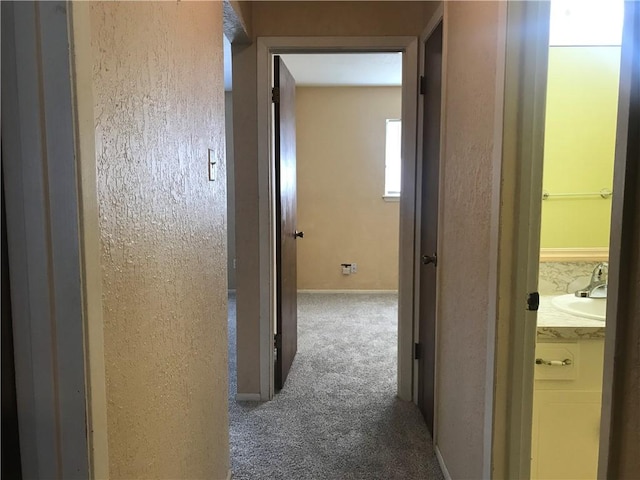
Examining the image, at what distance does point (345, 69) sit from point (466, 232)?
3110mm

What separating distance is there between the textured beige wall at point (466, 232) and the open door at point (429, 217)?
0.77 ft

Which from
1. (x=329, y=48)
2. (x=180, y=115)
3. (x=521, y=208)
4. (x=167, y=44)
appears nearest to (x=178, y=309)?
(x=180, y=115)

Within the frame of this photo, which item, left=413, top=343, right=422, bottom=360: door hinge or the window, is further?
the window

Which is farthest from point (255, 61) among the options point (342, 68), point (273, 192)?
point (342, 68)

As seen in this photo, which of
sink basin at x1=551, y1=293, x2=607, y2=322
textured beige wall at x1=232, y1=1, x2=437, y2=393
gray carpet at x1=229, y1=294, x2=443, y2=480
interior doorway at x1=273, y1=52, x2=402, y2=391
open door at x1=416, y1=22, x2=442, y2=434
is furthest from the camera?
interior doorway at x1=273, y1=52, x2=402, y2=391

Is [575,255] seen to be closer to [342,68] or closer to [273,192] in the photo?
[273,192]

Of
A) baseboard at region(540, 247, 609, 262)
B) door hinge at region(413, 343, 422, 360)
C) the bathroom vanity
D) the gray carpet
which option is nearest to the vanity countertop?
the bathroom vanity

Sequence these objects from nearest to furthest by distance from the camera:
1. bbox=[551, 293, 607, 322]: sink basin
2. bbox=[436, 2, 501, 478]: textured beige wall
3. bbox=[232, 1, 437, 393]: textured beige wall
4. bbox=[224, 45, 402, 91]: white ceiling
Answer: bbox=[436, 2, 501, 478]: textured beige wall → bbox=[551, 293, 607, 322]: sink basin → bbox=[232, 1, 437, 393]: textured beige wall → bbox=[224, 45, 402, 91]: white ceiling

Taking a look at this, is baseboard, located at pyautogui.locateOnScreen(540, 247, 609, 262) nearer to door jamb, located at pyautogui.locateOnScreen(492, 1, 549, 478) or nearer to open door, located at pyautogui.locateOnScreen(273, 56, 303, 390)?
door jamb, located at pyautogui.locateOnScreen(492, 1, 549, 478)

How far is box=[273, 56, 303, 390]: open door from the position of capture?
8.76 feet

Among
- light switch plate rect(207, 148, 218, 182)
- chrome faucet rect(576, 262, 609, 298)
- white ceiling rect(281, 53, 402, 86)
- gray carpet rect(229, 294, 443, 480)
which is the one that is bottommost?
gray carpet rect(229, 294, 443, 480)

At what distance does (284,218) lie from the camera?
2.82 metres

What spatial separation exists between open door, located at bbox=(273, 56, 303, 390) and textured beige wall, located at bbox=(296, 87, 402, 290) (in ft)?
6.76

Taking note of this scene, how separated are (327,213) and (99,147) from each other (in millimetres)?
4516
